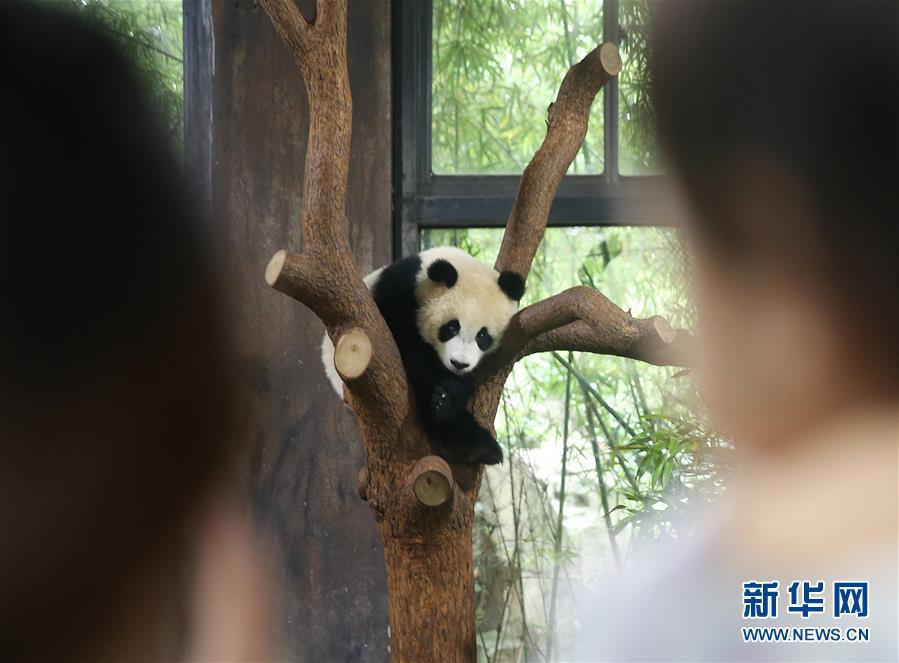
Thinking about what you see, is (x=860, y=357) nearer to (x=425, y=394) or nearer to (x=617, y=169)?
(x=617, y=169)

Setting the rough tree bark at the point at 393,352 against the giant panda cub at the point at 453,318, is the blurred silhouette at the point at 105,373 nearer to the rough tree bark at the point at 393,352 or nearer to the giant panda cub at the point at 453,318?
the giant panda cub at the point at 453,318

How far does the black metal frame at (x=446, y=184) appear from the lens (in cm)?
303

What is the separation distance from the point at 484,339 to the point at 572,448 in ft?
3.22

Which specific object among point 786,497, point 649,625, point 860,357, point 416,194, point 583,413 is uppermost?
point 416,194

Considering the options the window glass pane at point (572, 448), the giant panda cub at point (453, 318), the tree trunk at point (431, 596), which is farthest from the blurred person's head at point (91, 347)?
Answer: the tree trunk at point (431, 596)

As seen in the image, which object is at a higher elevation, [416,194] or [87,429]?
[416,194]

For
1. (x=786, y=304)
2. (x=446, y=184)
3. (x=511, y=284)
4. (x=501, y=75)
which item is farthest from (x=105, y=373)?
(x=786, y=304)

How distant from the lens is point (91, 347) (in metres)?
3.00

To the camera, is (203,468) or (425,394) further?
(203,468)

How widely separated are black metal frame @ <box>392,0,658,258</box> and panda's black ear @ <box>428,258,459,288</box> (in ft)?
2.92

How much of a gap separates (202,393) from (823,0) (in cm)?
243

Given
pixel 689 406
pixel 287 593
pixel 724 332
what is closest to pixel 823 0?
pixel 724 332

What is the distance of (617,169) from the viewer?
3074mm

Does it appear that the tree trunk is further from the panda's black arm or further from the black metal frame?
the black metal frame
